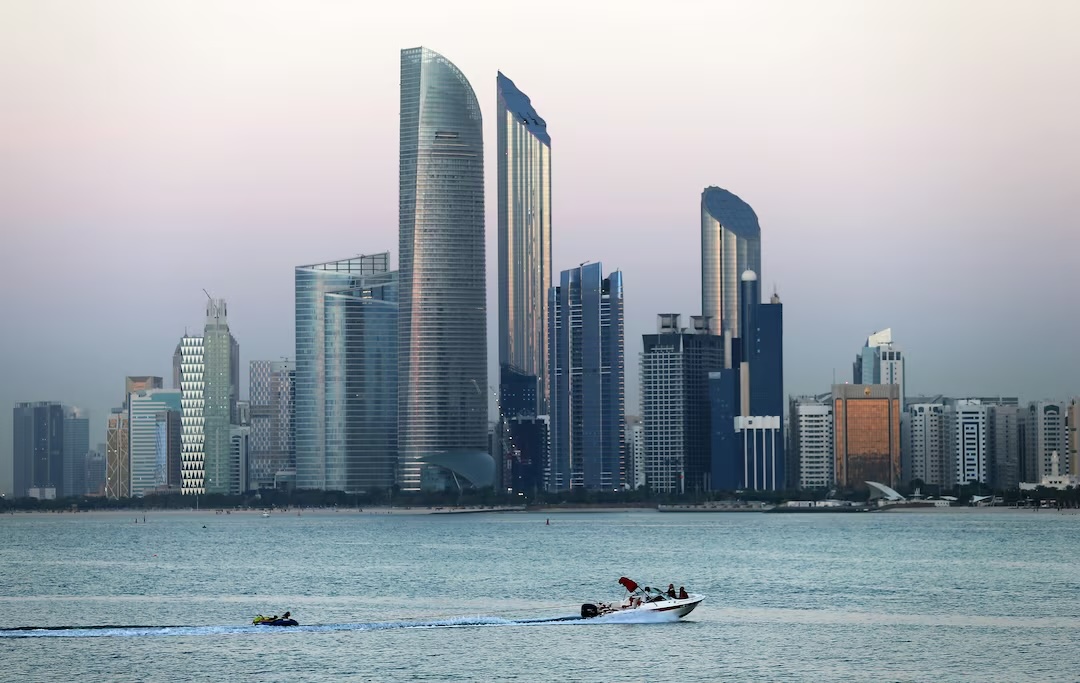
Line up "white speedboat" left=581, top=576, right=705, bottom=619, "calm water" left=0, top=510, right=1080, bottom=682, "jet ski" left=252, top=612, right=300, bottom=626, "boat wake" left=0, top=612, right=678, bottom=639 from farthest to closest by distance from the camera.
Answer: "white speedboat" left=581, top=576, right=705, bottom=619 → "jet ski" left=252, top=612, right=300, bottom=626 → "boat wake" left=0, top=612, right=678, bottom=639 → "calm water" left=0, top=510, right=1080, bottom=682

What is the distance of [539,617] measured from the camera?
9662 cm

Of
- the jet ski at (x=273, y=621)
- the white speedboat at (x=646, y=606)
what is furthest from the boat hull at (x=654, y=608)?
the jet ski at (x=273, y=621)

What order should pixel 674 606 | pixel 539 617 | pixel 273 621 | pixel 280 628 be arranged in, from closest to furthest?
pixel 280 628 < pixel 273 621 < pixel 674 606 < pixel 539 617

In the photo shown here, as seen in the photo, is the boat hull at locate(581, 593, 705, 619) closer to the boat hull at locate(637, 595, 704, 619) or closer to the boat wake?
the boat hull at locate(637, 595, 704, 619)

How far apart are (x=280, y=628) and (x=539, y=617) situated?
15.0 m

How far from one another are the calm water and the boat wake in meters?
0.25

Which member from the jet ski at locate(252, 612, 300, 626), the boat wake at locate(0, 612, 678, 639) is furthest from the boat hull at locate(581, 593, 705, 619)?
the jet ski at locate(252, 612, 300, 626)

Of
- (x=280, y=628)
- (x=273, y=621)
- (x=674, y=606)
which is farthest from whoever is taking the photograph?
(x=674, y=606)

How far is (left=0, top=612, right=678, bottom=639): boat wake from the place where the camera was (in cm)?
8994

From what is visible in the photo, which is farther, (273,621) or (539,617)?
(539,617)

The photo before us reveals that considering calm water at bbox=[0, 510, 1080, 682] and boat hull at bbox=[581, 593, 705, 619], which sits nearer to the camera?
calm water at bbox=[0, 510, 1080, 682]

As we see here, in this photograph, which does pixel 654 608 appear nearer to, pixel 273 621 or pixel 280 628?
pixel 280 628

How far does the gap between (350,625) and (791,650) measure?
81.1 ft

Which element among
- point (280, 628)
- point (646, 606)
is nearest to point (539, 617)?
point (646, 606)
